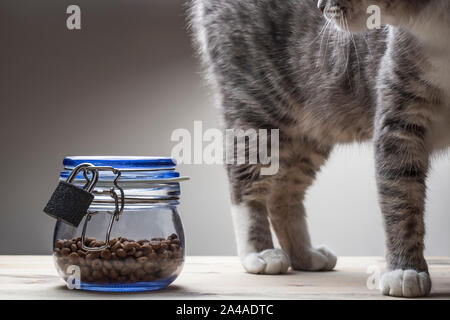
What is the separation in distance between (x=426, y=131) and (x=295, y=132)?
1.21 ft

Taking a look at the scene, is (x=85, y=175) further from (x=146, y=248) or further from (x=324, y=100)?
(x=324, y=100)

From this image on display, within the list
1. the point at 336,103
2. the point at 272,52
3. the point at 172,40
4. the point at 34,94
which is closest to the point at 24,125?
the point at 34,94

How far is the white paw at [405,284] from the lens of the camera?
951mm

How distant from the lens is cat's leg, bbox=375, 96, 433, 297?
41.6 inches

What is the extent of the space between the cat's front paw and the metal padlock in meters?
0.54

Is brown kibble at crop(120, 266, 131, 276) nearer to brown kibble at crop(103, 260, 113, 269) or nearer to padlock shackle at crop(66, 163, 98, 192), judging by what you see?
brown kibble at crop(103, 260, 113, 269)

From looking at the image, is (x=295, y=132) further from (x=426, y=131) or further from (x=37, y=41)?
(x=37, y=41)

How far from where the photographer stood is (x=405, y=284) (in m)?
0.96

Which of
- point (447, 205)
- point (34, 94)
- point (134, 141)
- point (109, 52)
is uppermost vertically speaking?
point (109, 52)

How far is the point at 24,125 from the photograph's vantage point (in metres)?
1.93

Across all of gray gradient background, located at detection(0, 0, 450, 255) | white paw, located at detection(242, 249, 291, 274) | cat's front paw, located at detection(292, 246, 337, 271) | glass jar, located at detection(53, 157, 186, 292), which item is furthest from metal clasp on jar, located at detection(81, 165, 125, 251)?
gray gradient background, located at detection(0, 0, 450, 255)

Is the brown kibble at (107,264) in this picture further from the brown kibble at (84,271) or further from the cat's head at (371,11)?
the cat's head at (371,11)

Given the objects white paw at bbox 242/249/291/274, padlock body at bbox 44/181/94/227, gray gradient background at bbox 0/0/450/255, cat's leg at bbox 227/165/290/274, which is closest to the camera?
padlock body at bbox 44/181/94/227

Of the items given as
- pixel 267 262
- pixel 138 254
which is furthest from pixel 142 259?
pixel 267 262
